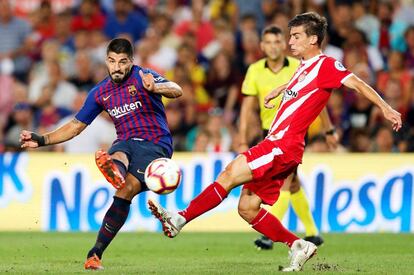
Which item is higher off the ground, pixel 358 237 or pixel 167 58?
pixel 167 58

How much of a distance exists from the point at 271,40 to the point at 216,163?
3650 millimetres

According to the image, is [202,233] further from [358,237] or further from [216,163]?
[358,237]

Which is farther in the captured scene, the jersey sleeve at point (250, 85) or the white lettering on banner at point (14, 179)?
the white lettering on banner at point (14, 179)

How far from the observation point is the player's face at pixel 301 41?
384 inches

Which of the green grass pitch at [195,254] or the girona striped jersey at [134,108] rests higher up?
the girona striped jersey at [134,108]

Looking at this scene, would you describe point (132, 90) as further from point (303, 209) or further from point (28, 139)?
point (303, 209)

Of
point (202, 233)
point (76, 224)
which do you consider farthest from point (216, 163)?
point (76, 224)

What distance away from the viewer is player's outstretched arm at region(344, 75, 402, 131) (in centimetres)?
899

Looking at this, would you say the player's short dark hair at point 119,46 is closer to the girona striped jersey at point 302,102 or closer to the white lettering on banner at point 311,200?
the girona striped jersey at point 302,102

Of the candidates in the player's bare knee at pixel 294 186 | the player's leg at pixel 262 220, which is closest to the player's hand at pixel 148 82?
the player's leg at pixel 262 220

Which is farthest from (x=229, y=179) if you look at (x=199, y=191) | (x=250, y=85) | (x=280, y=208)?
(x=199, y=191)

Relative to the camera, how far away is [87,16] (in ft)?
66.9

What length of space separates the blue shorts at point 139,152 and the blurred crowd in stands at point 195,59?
6.82 metres

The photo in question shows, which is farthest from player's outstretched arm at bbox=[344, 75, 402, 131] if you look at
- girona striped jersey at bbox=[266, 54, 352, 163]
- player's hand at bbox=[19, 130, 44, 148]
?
player's hand at bbox=[19, 130, 44, 148]
